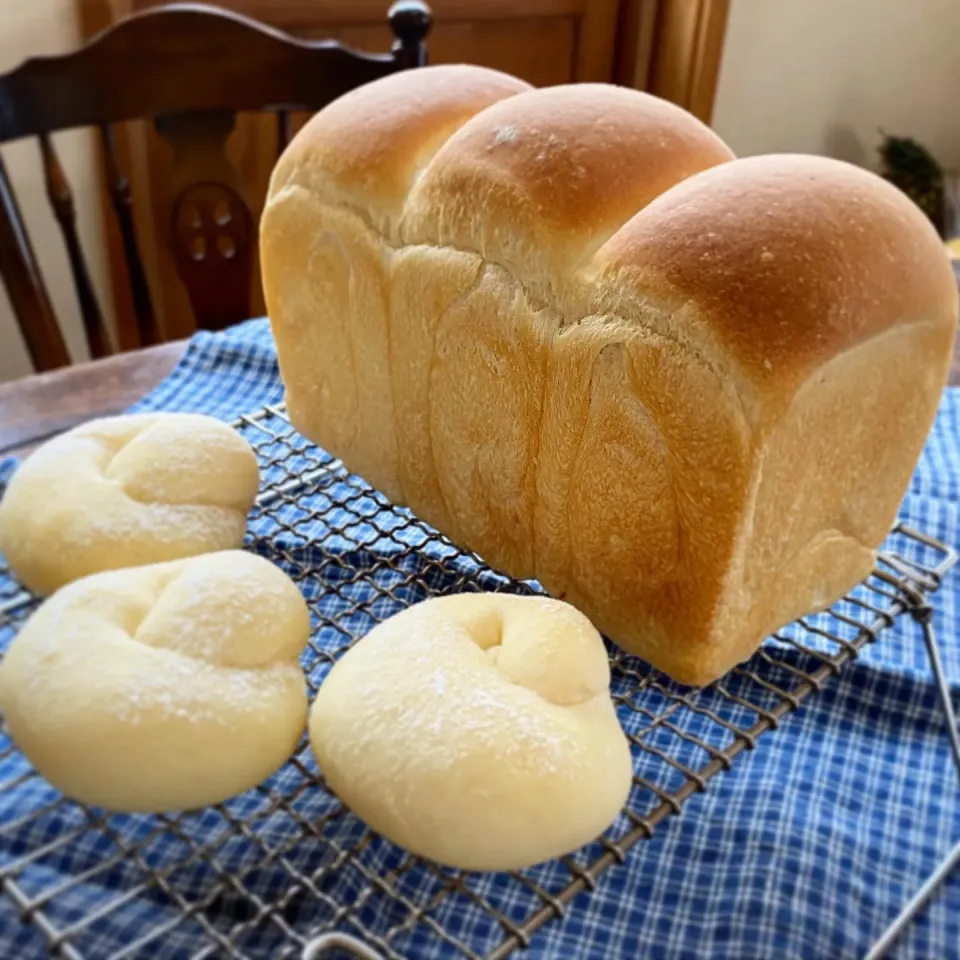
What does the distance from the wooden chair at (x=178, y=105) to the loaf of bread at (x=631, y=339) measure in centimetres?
50

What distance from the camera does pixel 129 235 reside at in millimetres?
1416

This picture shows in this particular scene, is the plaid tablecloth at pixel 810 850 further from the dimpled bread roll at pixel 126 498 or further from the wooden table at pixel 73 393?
the wooden table at pixel 73 393

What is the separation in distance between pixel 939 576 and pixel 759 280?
312 mm

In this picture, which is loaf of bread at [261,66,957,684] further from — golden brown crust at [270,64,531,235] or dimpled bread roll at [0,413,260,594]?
dimpled bread roll at [0,413,260,594]

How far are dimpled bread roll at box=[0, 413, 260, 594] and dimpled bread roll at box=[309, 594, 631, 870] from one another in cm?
20

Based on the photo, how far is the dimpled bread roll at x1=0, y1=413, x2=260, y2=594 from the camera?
2.36 feet

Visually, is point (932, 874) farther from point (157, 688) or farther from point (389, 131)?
point (389, 131)

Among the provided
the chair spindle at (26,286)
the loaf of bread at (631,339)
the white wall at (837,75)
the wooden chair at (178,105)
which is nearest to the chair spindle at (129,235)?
the wooden chair at (178,105)

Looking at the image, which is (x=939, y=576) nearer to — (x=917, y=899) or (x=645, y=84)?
(x=917, y=899)

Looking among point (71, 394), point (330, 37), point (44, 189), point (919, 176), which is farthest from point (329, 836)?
point (919, 176)

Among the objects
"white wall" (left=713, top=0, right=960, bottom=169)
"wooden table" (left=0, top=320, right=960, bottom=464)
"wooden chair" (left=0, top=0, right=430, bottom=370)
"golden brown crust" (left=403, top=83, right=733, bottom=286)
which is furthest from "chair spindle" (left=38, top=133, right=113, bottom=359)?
"white wall" (left=713, top=0, right=960, bottom=169)

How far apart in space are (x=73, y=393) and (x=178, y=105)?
447 millimetres

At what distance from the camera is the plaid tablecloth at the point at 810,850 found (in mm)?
673

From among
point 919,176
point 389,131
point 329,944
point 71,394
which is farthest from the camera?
point 919,176
